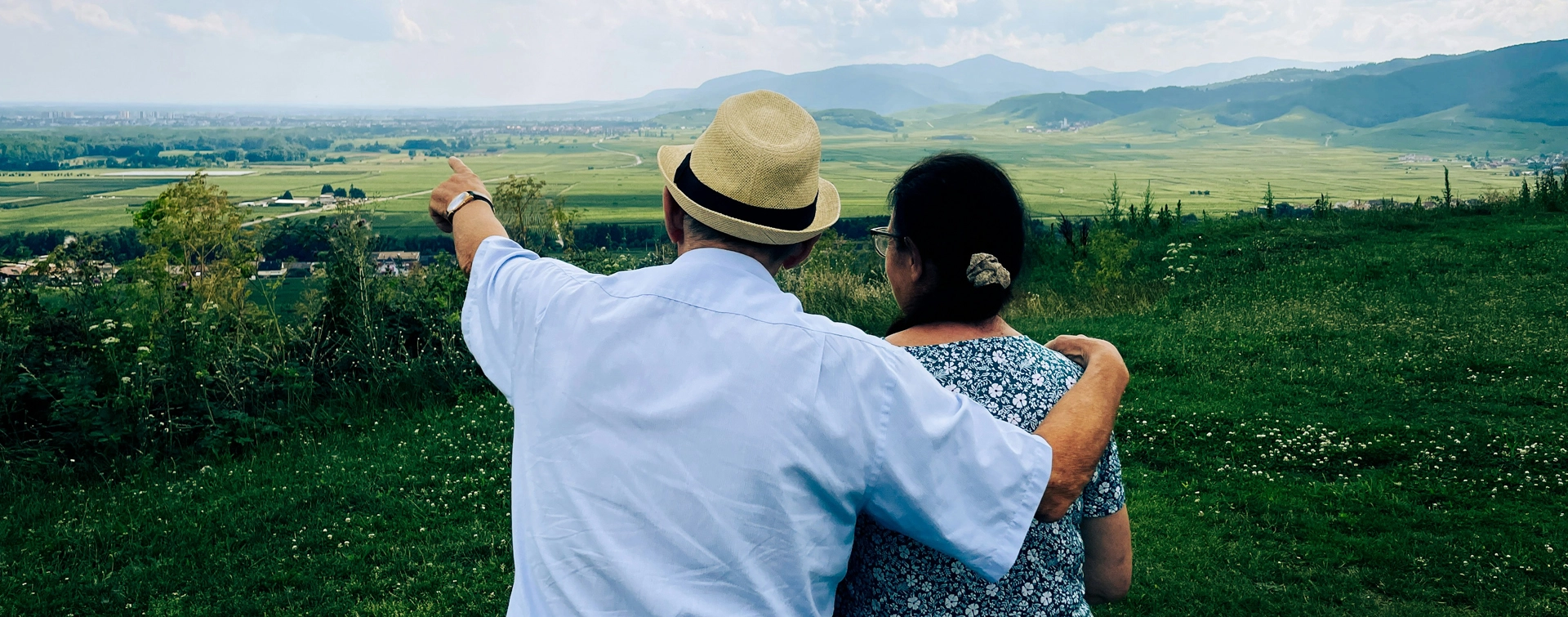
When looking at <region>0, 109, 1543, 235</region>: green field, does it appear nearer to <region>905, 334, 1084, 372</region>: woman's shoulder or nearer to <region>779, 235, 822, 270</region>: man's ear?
<region>905, 334, 1084, 372</region>: woman's shoulder

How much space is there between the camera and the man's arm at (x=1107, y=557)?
2.14 metres

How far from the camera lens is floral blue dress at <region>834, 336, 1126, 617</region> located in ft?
6.31

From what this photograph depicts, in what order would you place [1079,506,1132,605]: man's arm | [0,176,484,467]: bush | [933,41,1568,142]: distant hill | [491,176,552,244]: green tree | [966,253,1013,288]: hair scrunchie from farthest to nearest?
Answer: [933,41,1568,142]: distant hill < [491,176,552,244]: green tree < [0,176,484,467]: bush < [1079,506,1132,605]: man's arm < [966,253,1013,288]: hair scrunchie

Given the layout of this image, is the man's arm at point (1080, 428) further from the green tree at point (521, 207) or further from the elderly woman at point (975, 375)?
the green tree at point (521, 207)

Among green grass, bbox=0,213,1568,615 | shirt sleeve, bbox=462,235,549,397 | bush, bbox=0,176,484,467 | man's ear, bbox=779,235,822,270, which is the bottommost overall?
green grass, bbox=0,213,1568,615

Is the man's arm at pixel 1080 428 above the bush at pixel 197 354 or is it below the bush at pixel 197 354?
above

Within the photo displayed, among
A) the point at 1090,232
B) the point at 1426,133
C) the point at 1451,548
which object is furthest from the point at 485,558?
the point at 1426,133

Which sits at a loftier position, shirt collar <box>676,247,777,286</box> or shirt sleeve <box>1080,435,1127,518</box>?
shirt collar <box>676,247,777,286</box>

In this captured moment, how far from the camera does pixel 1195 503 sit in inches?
219

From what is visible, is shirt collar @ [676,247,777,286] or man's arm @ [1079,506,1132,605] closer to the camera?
shirt collar @ [676,247,777,286]

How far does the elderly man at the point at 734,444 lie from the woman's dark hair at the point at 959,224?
43cm

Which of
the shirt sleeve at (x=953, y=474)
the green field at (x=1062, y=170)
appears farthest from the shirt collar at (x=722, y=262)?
the green field at (x=1062, y=170)

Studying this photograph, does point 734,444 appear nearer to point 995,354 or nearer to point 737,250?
point 737,250

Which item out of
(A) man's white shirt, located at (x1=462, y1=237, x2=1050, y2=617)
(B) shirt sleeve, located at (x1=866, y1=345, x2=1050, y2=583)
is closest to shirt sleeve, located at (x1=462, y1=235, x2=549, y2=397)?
(A) man's white shirt, located at (x1=462, y1=237, x2=1050, y2=617)
